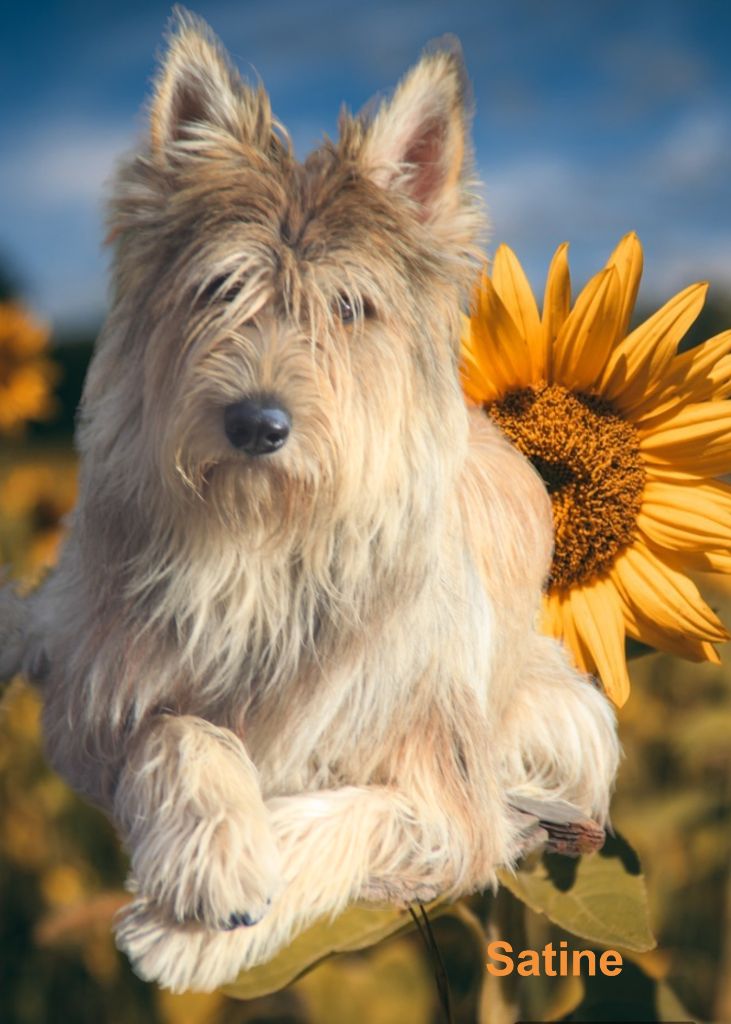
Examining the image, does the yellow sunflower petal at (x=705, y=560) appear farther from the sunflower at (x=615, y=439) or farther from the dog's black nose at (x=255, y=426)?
the dog's black nose at (x=255, y=426)

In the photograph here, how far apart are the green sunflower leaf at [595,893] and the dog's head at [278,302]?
0.70m

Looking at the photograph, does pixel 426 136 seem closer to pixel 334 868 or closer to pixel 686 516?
pixel 686 516

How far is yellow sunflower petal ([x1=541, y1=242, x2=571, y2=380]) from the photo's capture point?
4.80ft

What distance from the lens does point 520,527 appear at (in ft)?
4.34

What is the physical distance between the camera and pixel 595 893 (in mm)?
1600

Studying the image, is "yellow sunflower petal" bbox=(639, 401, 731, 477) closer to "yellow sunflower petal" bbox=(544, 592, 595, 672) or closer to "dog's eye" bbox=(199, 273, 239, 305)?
"yellow sunflower petal" bbox=(544, 592, 595, 672)

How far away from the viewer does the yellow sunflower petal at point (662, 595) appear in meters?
1.47

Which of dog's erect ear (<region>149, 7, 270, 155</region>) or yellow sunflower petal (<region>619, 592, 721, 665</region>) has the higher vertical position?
dog's erect ear (<region>149, 7, 270, 155</region>)

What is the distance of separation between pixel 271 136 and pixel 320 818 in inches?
29.1

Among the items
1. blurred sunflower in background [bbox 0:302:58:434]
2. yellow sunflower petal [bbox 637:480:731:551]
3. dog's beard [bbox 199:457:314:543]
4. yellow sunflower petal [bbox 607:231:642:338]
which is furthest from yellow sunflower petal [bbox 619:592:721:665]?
blurred sunflower in background [bbox 0:302:58:434]

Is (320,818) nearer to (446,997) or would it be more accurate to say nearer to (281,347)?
(446,997)

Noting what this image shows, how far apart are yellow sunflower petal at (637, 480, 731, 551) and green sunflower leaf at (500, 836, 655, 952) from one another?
1.53ft

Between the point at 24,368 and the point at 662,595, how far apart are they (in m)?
3.43

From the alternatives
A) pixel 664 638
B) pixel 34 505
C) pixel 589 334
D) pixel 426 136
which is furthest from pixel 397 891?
pixel 34 505
